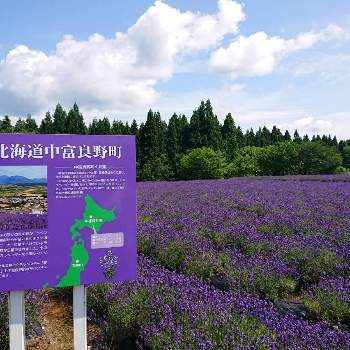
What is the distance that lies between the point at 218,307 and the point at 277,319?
551mm

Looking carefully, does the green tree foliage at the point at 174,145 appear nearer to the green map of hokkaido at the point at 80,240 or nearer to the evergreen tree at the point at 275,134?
the evergreen tree at the point at 275,134

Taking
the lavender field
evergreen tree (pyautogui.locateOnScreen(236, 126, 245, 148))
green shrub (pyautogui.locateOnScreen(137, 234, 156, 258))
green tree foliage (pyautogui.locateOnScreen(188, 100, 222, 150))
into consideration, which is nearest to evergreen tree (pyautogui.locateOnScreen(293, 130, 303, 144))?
evergreen tree (pyautogui.locateOnScreen(236, 126, 245, 148))

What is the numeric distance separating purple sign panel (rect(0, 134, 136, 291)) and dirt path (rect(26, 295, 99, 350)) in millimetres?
1082

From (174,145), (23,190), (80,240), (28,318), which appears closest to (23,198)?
(23,190)

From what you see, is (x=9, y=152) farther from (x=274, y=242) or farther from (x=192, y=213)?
(x=192, y=213)

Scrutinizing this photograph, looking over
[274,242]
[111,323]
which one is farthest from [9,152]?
[274,242]

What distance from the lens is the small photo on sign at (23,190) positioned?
3.90m

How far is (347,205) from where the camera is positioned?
10.7m

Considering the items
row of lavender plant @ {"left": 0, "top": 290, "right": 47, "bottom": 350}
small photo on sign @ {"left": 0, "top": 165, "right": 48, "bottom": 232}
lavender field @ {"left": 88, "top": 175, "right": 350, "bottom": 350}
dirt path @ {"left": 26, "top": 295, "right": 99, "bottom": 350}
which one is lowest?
dirt path @ {"left": 26, "top": 295, "right": 99, "bottom": 350}

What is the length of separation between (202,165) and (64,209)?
1490 inches

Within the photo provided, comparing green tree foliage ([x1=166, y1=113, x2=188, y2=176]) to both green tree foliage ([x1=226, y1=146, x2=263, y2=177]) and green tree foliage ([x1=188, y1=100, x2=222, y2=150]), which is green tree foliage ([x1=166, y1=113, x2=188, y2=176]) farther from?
green tree foliage ([x1=226, y1=146, x2=263, y2=177])

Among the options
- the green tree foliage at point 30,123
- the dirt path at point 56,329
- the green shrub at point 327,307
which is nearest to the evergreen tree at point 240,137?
the green tree foliage at point 30,123

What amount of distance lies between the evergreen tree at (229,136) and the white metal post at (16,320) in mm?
48554

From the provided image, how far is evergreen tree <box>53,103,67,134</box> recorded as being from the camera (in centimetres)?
6569
